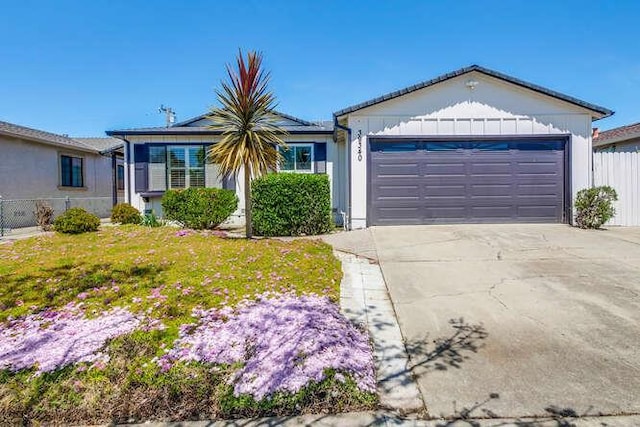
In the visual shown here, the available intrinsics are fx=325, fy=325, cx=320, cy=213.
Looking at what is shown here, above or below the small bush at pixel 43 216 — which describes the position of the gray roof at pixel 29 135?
above

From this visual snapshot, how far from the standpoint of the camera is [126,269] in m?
5.11

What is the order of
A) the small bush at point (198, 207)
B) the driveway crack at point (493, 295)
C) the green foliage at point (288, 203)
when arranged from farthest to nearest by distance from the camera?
the small bush at point (198, 207) → the green foliage at point (288, 203) → the driveway crack at point (493, 295)

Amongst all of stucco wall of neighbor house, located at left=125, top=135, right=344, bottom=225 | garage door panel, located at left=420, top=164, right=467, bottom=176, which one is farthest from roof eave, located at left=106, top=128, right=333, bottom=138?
garage door panel, located at left=420, top=164, right=467, bottom=176

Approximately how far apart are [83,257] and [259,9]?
728 cm

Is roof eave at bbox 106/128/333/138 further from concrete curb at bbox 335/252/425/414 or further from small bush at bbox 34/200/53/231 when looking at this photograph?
concrete curb at bbox 335/252/425/414

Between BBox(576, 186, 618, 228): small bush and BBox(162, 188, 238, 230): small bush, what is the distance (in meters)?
9.98

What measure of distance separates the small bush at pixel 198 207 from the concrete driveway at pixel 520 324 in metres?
4.99

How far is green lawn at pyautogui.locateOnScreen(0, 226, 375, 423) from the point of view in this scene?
2.21m

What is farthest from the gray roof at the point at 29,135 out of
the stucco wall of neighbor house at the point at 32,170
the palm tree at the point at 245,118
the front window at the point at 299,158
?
the palm tree at the point at 245,118

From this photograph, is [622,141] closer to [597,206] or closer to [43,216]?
[597,206]

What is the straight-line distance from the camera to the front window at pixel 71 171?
15055 millimetres

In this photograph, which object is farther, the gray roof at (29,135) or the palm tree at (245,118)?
the gray roof at (29,135)

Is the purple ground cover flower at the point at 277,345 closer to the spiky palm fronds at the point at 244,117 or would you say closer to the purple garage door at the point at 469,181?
the spiky palm fronds at the point at 244,117

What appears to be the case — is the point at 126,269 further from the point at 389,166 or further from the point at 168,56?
the point at 168,56
